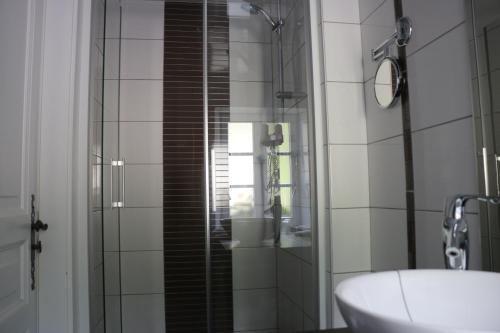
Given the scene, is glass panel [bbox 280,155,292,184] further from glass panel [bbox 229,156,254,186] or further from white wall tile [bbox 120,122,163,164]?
white wall tile [bbox 120,122,163,164]

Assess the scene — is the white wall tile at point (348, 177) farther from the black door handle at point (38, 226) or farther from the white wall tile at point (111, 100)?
the black door handle at point (38, 226)

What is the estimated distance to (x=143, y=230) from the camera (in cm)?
209

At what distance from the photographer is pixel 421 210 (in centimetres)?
126

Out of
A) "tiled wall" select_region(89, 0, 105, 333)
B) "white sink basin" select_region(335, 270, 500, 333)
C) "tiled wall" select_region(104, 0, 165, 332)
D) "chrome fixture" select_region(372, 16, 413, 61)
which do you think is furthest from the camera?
"tiled wall" select_region(104, 0, 165, 332)

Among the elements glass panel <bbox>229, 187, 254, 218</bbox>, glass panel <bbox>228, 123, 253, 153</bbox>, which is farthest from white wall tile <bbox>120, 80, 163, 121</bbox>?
glass panel <bbox>229, 187, 254, 218</bbox>

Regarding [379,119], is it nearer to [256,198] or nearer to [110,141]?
[256,198]

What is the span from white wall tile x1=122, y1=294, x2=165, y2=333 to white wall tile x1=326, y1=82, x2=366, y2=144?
53.9 inches

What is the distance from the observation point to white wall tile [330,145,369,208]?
161cm

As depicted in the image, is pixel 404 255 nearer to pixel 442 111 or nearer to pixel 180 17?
pixel 442 111

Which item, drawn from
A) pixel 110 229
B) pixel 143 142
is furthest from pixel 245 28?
pixel 110 229

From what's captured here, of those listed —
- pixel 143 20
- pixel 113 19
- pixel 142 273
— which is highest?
pixel 143 20

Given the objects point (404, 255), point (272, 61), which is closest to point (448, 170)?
point (404, 255)

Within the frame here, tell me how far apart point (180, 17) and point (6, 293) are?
1.55 m

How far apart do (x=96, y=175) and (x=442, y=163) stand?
4.59ft
